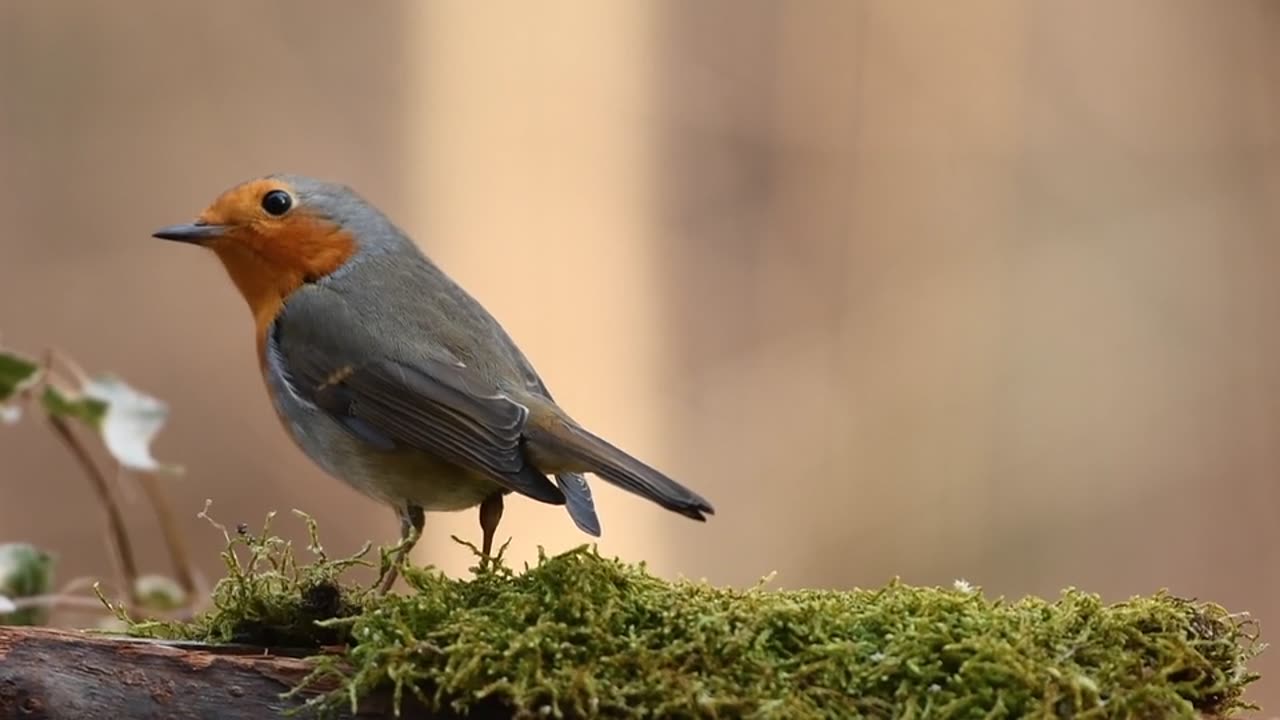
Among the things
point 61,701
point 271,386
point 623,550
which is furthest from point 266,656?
point 623,550

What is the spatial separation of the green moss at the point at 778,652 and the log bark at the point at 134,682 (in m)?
0.08

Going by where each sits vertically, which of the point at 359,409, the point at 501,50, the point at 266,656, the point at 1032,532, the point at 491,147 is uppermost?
the point at 501,50

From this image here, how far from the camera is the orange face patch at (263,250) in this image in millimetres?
2684

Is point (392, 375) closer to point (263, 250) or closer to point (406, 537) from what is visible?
point (406, 537)

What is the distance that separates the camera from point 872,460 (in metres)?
5.34

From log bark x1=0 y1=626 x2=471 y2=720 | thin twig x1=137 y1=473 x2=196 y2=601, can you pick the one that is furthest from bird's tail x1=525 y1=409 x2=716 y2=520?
thin twig x1=137 y1=473 x2=196 y2=601

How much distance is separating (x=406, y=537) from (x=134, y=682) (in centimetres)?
61

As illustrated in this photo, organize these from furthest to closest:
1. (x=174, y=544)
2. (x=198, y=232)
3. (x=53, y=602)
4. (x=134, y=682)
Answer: (x=174, y=544) → (x=198, y=232) → (x=53, y=602) → (x=134, y=682)

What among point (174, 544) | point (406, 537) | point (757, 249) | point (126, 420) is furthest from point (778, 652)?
point (757, 249)

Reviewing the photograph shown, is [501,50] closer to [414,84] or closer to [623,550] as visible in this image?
[414,84]

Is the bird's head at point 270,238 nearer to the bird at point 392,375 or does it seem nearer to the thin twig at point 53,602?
the bird at point 392,375

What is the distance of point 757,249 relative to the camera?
210 inches

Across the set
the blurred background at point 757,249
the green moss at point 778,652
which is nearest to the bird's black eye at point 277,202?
the green moss at point 778,652

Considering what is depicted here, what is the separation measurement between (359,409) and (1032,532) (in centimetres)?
357
